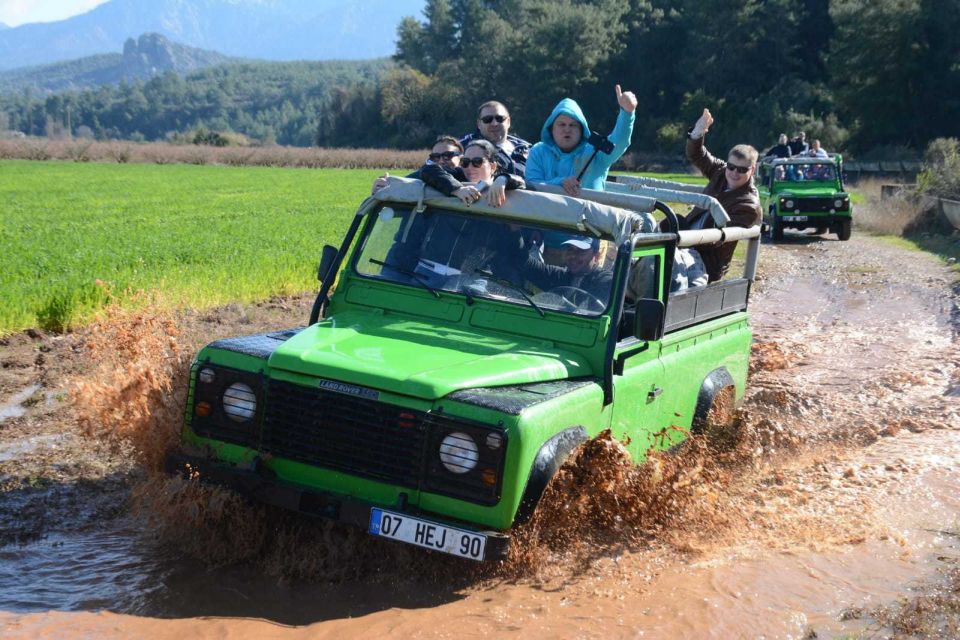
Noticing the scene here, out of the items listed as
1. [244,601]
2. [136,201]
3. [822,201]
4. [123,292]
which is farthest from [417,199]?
[136,201]

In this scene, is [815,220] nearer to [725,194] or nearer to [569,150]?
[725,194]

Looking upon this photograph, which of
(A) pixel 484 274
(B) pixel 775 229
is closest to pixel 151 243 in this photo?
(A) pixel 484 274

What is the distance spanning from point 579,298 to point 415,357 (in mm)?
1094

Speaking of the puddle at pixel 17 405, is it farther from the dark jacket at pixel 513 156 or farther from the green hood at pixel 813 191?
the green hood at pixel 813 191

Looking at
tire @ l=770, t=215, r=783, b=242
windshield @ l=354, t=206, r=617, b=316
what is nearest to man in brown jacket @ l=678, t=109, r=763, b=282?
windshield @ l=354, t=206, r=617, b=316

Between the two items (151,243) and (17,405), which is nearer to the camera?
(17,405)

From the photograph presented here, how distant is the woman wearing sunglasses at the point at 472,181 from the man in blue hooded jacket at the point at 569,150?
0.61 meters

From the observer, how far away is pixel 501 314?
591 cm

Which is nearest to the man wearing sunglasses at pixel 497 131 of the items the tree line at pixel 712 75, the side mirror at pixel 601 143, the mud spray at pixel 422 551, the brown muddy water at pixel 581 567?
the side mirror at pixel 601 143

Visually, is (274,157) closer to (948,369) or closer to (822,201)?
(822,201)

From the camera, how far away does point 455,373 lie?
507 cm

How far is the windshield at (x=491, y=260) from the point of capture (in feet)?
19.4

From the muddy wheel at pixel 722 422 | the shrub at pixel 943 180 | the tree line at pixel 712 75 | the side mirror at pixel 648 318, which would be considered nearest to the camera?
A: the side mirror at pixel 648 318

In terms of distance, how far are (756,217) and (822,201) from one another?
55.1ft
